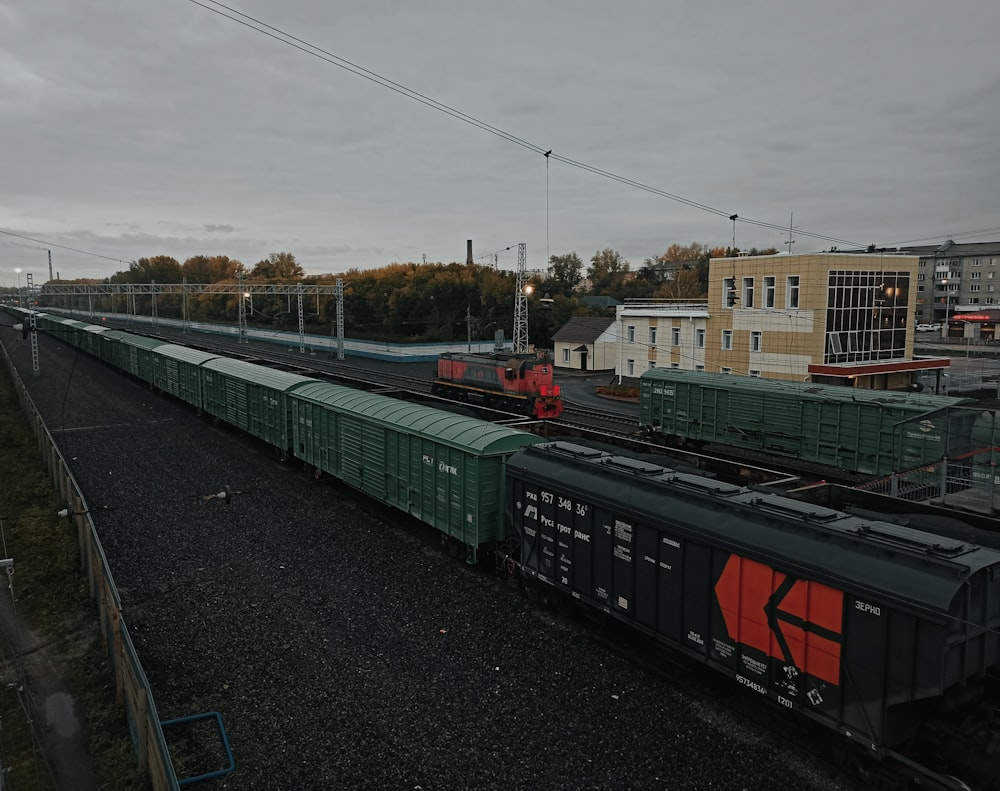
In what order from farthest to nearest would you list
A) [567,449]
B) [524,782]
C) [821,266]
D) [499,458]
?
[821,266] < [499,458] < [567,449] < [524,782]

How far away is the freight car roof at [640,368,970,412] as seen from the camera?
21984 mm

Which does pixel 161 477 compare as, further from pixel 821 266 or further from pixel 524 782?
pixel 821 266

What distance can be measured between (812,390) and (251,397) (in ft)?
73.2

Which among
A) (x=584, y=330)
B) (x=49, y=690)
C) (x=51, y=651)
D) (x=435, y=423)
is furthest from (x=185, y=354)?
(x=584, y=330)

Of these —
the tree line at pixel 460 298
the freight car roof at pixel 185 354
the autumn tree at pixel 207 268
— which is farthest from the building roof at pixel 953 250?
the autumn tree at pixel 207 268

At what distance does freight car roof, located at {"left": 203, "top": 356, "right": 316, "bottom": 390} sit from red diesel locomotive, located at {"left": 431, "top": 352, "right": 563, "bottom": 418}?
39.2ft

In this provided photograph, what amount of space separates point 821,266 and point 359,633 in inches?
1401

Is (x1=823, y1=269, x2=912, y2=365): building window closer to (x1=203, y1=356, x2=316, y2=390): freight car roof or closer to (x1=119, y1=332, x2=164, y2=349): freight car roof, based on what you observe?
(x1=203, y1=356, x2=316, y2=390): freight car roof

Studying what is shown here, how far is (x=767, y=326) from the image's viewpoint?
1641 inches

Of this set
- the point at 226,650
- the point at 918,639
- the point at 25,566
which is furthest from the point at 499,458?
the point at 25,566

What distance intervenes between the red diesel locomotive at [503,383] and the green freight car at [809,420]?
6266 millimetres

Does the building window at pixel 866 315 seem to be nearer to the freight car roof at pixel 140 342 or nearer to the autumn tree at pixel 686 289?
the autumn tree at pixel 686 289

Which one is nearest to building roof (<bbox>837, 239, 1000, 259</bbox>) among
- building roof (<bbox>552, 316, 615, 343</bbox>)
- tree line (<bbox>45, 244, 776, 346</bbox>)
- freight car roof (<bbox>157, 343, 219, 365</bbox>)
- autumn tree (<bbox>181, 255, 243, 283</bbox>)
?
tree line (<bbox>45, 244, 776, 346</bbox>)

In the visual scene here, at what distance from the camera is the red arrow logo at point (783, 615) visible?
8.42 metres
